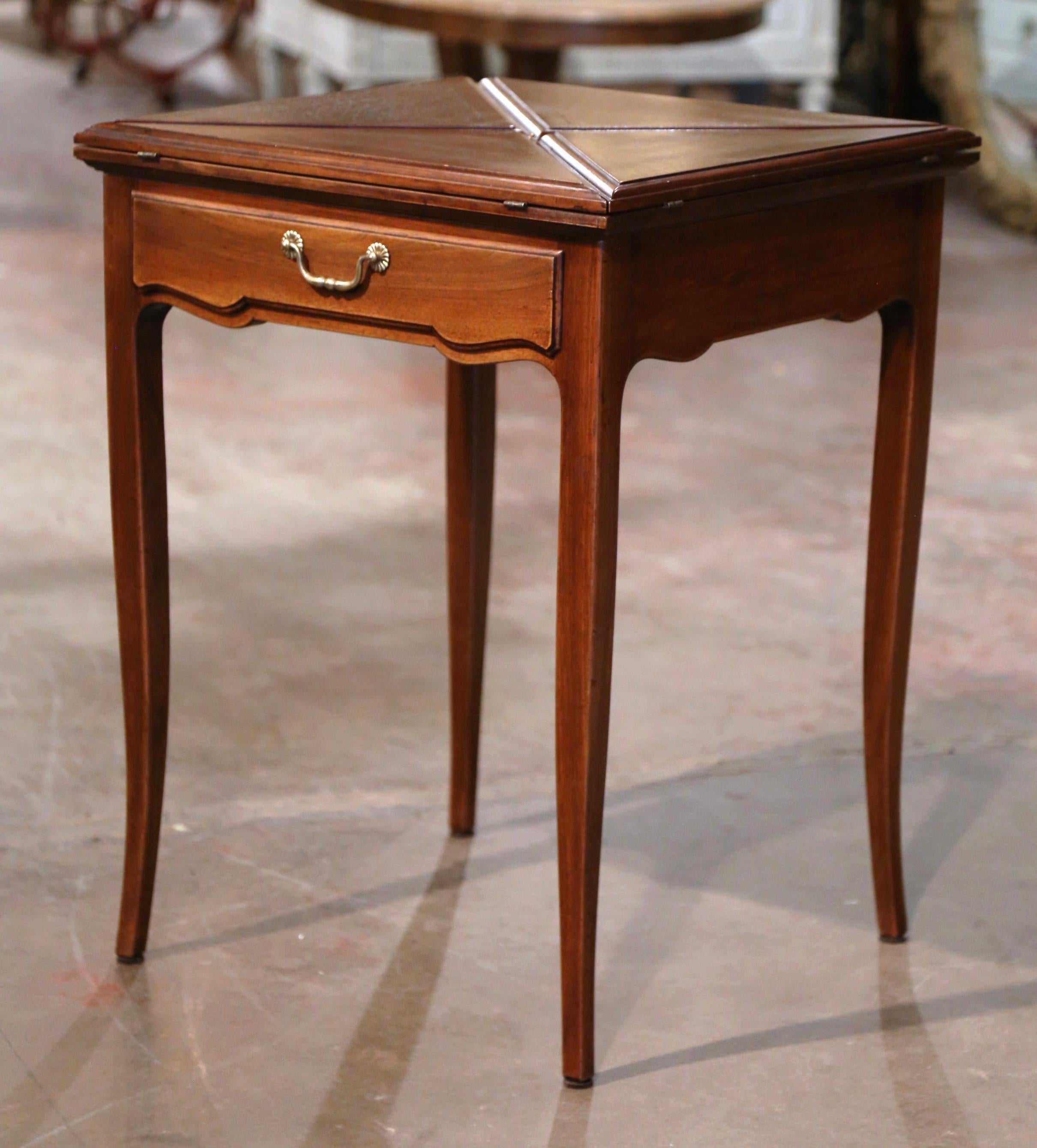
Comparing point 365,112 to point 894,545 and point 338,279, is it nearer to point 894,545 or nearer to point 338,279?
point 338,279

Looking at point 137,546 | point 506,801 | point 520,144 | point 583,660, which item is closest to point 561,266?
point 520,144

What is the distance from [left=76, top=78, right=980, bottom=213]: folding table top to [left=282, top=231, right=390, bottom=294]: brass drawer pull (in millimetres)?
46

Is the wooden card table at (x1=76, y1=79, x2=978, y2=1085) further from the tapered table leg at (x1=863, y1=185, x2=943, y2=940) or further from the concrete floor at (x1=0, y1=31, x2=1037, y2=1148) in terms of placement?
the concrete floor at (x1=0, y1=31, x2=1037, y2=1148)

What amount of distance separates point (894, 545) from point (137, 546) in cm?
69

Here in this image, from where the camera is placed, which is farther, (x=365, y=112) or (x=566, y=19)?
(x=566, y=19)

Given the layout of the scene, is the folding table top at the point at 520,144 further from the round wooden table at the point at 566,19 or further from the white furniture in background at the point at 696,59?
the white furniture in background at the point at 696,59

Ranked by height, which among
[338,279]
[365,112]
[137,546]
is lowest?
[137,546]

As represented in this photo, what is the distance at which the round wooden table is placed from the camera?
3.40 meters

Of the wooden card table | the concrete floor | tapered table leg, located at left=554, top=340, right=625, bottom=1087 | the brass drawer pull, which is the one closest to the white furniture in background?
the concrete floor

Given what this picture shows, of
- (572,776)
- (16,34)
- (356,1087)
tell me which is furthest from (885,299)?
(16,34)

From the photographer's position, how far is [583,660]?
1422mm

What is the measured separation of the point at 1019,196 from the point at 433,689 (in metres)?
3.62

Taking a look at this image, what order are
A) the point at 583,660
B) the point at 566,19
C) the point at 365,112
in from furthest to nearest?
the point at 566,19 → the point at 365,112 → the point at 583,660

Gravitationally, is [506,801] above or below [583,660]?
below
